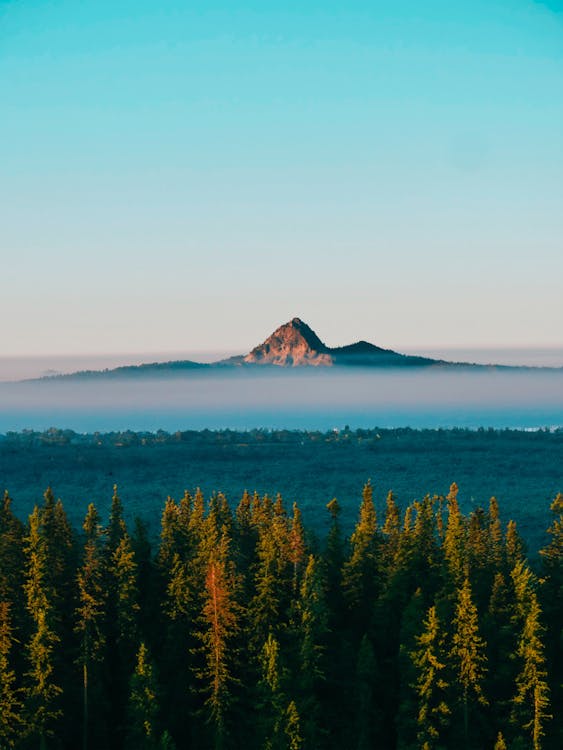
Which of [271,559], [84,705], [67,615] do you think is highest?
[271,559]

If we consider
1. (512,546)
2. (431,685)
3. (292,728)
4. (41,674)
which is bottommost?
(292,728)

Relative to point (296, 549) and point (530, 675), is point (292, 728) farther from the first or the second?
point (530, 675)

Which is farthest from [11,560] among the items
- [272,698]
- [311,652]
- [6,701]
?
[311,652]

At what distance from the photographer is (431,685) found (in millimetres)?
47344

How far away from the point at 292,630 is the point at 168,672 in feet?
24.3

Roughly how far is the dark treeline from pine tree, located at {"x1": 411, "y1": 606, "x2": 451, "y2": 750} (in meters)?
0.11

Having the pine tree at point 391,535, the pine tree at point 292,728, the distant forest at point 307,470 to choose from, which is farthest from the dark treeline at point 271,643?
the distant forest at point 307,470

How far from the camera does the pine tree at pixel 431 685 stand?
46719 mm

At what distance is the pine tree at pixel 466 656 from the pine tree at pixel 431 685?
0.83 meters

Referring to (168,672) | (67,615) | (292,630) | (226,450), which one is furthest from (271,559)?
(226,450)

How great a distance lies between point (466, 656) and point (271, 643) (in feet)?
31.6

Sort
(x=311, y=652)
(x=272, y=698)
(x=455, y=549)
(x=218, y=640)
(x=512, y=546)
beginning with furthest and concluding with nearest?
(x=512, y=546) → (x=455, y=549) → (x=218, y=640) → (x=311, y=652) → (x=272, y=698)

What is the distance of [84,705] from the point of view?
163ft

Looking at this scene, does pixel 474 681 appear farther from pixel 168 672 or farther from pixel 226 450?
pixel 226 450
